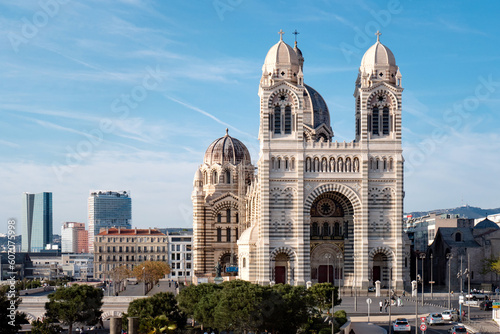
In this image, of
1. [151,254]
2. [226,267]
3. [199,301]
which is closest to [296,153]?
[226,267]

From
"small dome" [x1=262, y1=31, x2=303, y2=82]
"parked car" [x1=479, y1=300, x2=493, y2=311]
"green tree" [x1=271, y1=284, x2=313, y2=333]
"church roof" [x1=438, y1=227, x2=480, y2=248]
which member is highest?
"small dome" [x1=262, y1=31, x2=303, y2=82]

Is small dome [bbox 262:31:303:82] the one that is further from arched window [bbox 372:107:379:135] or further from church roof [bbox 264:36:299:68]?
arched window [bbox 372:107:379:135]

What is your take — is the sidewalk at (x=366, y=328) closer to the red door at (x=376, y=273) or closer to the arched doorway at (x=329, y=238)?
the red door at (x=376, y=273)

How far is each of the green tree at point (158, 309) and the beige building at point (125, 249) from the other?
10283cm

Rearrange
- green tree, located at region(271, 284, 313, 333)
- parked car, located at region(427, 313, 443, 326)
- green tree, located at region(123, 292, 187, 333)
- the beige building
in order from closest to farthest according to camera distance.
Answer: green tree, located at region(271, 284, 313, 333), green tree, located at region(123, 292, 187, 333), parked car, located at region(427, 313, 443, 326), the beige building

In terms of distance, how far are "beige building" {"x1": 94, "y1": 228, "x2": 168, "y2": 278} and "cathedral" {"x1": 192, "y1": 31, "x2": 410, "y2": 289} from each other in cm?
7240

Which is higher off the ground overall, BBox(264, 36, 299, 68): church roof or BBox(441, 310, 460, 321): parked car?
BBox(264, 36, 299, 68): church roof

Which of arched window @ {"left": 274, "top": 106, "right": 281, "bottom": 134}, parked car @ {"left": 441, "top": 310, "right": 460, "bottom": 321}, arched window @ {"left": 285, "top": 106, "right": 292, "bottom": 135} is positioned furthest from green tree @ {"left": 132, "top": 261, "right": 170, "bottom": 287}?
parked car @ {"left": 441, "top": 310, "right": 460, "bottom": 321}

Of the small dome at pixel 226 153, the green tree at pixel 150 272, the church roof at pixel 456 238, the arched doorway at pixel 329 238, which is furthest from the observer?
the small dome at pixel 226 153

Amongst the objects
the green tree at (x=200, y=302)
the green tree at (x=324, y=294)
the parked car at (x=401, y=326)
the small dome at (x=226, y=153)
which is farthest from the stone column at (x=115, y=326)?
the small dome at (x=226, y=153)

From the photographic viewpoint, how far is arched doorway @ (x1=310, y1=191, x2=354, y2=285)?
103312 mm

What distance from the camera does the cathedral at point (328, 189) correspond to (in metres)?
99.1

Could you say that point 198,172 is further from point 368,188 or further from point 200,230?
point 368,188

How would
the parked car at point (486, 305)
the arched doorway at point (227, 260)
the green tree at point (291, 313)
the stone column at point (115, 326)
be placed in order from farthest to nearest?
the arched doorway at point (227, 260) < the parked car at point (486, 305) < the green tree at point (291, 313) < the stone column at point (115, 326)
